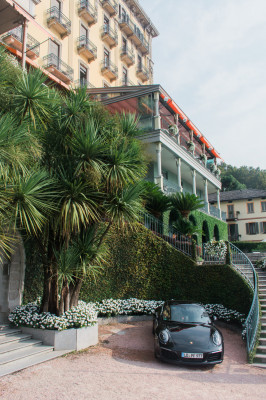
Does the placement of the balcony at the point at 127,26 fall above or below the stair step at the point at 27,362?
above

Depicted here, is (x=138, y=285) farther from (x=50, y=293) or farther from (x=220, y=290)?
(x=50, y=293)

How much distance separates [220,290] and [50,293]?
6978mm

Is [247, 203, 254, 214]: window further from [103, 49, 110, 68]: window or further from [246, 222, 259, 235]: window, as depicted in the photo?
[103, 49, 110, 68]: window

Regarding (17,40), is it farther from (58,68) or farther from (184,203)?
(184,203)

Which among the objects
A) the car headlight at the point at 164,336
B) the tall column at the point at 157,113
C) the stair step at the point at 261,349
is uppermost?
the tall column at the point at 157,113

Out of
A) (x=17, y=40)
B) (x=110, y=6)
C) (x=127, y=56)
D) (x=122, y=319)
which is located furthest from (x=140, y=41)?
(x=122, y=319)

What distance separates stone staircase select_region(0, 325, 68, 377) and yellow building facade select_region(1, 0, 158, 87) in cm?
1364

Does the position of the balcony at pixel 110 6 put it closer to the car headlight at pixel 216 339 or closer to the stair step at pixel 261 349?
the car headlight at pixel 216 339

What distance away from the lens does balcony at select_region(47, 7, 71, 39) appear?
22.0m

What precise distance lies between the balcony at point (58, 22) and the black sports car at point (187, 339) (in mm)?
21005

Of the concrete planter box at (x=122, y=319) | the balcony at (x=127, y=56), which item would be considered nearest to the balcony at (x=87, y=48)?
the balcony at (x=127, y=56)

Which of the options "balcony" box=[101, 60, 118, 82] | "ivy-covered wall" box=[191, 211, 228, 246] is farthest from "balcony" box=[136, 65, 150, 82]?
"ivy-covered wall" box=[191, 211, 228, 246]

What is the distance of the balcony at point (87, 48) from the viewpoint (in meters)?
24.5

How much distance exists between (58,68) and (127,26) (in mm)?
11736
